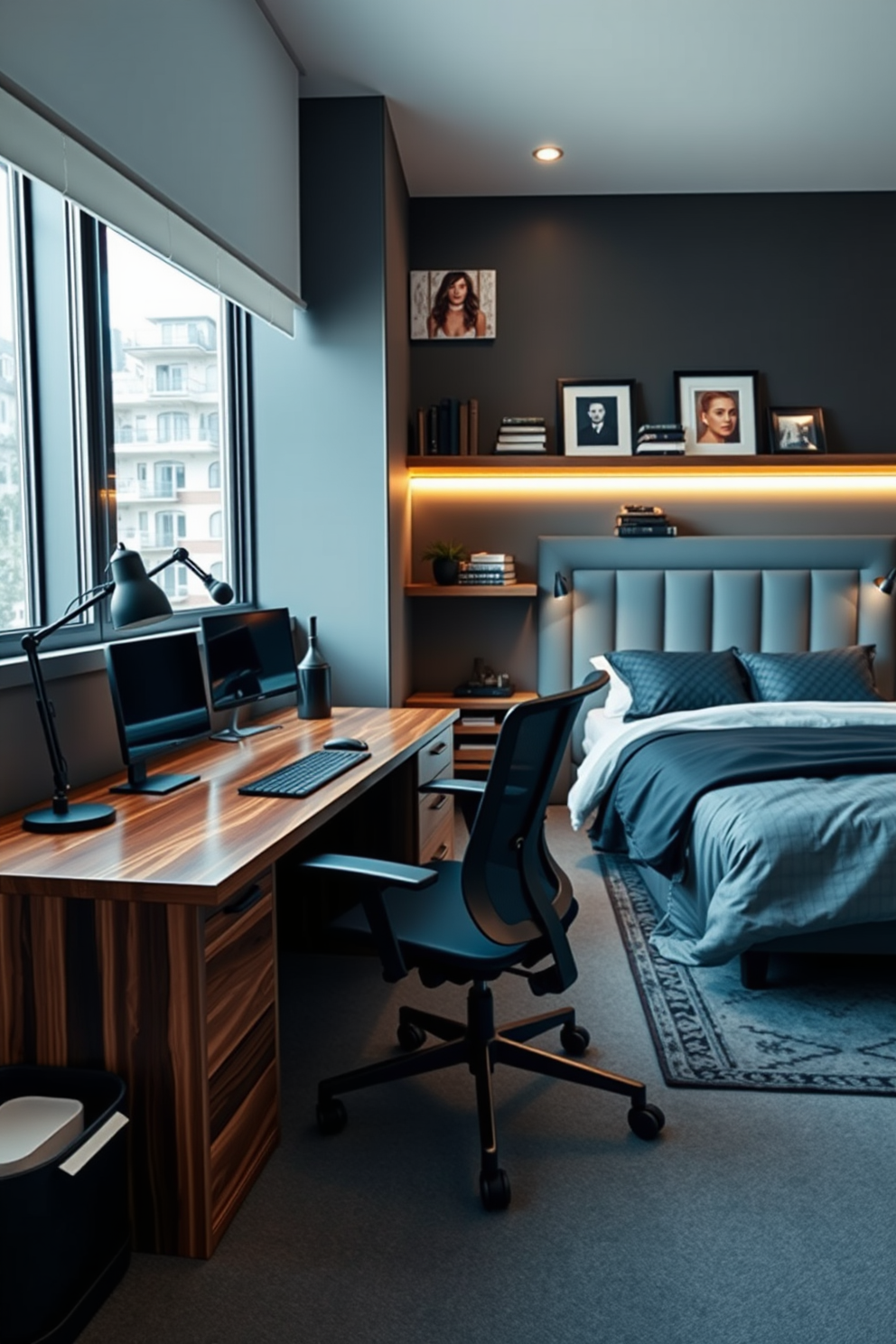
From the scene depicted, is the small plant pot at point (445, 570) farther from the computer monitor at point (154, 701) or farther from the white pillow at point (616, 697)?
the computer monitor at point (154, 701)

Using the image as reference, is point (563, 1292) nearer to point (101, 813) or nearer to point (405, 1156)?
point (405, 1156)

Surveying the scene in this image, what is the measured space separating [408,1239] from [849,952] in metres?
1.54

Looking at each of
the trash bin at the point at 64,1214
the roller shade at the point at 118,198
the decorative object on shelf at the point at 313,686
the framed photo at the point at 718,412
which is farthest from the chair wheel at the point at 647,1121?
the framed photo at the point at 718,412

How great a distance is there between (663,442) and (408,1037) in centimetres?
326

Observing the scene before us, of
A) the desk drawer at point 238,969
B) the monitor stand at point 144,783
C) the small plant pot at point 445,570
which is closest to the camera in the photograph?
the desk drawer at point 238,969

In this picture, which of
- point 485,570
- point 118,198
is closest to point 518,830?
point 118,198

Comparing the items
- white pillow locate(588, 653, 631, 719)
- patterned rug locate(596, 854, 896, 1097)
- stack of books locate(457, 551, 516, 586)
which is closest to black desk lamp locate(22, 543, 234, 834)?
patterned rug locate(596, 854, 896, 1097)

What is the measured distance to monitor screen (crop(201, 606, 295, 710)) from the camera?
3.00m

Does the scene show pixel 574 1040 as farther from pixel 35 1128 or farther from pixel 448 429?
pixel 448 429

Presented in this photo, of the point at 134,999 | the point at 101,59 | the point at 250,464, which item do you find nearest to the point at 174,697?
the point at 134,999

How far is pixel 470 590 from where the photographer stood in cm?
496

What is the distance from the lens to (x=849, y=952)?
2.89m

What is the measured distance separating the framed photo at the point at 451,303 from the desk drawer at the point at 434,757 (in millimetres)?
2360

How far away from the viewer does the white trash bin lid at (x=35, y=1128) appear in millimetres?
1620
